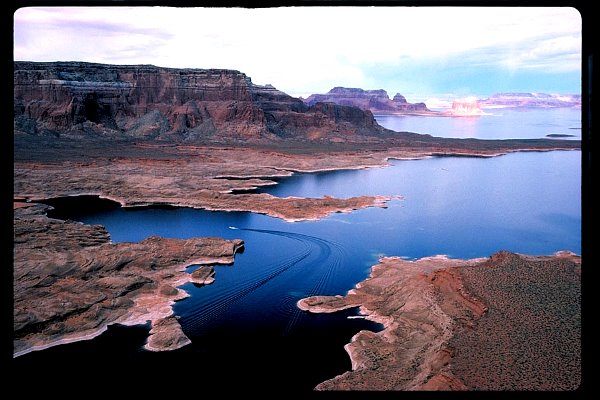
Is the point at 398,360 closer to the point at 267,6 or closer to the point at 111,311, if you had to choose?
the point at 111,311

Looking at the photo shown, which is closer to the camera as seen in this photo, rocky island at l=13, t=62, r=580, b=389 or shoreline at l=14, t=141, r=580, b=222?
rocky island at l=13, t=62, r=580, b=389

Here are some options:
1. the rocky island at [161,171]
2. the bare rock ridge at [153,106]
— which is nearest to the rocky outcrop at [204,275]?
the rocky island at [161,171]

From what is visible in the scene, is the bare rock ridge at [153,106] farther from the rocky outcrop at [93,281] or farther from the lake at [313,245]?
the rocky outcrop at [93,281]

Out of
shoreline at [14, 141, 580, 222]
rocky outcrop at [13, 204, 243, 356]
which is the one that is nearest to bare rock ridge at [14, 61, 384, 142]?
shoreline at [14, 141, 580, 222]

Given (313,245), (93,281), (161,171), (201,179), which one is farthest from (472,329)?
(161,171)

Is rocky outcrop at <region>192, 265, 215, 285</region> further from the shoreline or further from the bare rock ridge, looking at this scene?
the bare rock ridge
